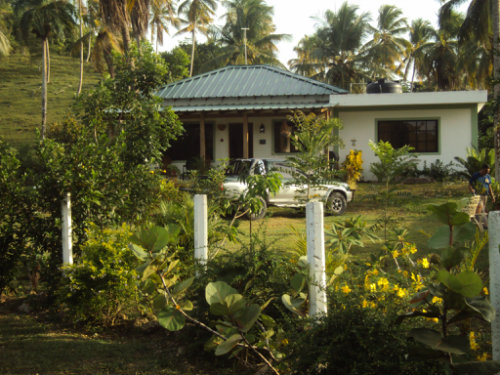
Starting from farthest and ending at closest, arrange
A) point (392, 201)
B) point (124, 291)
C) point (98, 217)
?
point (392, 201), point (98, 217), point (124, 291)

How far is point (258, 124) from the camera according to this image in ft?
66.9

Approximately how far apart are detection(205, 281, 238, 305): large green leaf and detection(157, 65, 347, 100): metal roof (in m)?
15.7

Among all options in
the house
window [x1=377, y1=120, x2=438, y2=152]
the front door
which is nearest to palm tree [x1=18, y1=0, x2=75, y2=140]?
the house

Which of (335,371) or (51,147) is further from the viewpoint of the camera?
(51,147)

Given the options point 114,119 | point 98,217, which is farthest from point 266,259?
point 114,119

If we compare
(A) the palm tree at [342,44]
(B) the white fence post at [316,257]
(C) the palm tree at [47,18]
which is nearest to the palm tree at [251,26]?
(A) the palm tree at [342,44]

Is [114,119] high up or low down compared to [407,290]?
up

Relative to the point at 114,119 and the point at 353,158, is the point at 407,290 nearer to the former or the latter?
the point at 114,119

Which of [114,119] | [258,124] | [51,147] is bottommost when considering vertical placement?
[51,147]

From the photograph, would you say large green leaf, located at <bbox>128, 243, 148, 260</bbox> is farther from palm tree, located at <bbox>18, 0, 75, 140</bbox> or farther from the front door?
palm tree, located at <bbox>18, 0, 75, 140</bbox>

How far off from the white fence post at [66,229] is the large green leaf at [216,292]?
2311 millimetres

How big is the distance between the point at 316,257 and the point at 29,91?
4456 centimetres

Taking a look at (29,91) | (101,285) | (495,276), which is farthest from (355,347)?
(29,91)

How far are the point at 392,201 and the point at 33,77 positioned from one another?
160 ft
